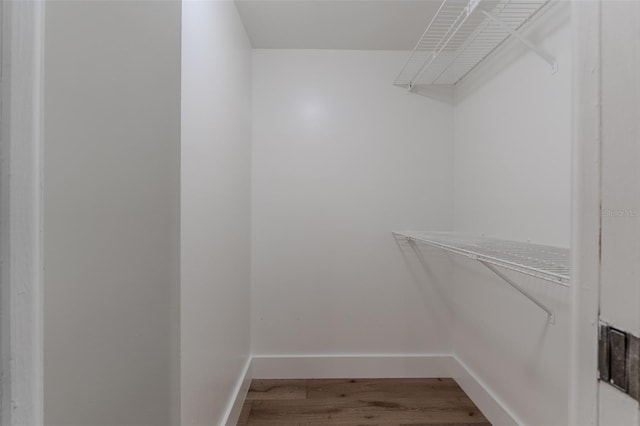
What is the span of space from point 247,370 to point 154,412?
1063 mm

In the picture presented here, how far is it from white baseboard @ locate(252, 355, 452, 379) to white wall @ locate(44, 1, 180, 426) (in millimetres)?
1199

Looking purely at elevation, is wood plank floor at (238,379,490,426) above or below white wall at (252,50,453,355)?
below

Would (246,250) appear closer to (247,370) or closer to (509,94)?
(247,370)

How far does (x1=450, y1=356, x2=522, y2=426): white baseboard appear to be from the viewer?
60.5 inches

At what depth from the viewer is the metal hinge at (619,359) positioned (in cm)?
34

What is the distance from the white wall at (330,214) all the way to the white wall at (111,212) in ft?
3.73

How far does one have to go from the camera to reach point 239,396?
1680 mm

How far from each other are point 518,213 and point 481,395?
3.59ft

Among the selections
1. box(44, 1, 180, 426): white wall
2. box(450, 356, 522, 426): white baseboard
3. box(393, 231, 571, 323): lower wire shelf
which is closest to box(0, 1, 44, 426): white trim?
box(44, 1, 180, 426): white wall

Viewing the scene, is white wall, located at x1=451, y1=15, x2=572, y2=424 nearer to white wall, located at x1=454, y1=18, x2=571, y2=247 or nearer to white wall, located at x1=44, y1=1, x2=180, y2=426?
white wall, located at x1=454, y1=18, x2=571, y2=247

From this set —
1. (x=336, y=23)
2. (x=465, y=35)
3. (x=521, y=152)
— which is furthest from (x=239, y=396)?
(x=465, y=35)

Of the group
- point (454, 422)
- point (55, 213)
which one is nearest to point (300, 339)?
point (454, 422)

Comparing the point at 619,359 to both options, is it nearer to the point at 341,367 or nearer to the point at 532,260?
the point at 532,260

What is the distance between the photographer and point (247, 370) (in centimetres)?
194
